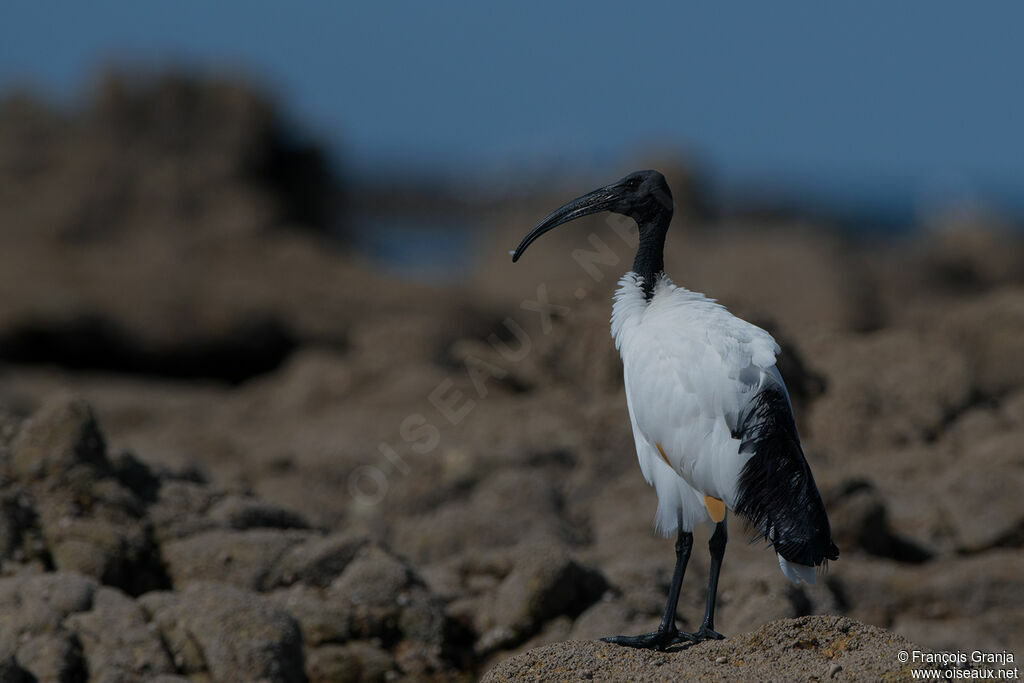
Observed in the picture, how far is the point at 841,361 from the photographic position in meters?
14.9

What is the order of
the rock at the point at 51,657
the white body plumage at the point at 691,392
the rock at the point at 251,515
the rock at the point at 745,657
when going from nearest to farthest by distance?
1. the rock at the point at 745,657
2. the white body plumage at the point at 691,392
3. the rock at the point at 51,657
4. the rock at the point at 251,515

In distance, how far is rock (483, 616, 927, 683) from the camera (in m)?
6.06

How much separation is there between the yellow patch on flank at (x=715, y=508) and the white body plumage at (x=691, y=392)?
0.03m

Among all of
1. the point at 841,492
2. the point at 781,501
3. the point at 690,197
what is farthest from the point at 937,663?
the point at 690,197

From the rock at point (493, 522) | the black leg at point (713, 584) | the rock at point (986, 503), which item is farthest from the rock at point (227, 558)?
the rock at point (986, 503)

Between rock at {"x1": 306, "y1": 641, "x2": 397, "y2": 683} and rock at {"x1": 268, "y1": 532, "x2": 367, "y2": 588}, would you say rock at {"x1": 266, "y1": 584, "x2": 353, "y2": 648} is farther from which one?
rock at {"x1": 268, "y1": 532, "x2": 367, "y2": 588}

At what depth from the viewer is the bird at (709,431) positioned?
6.93m

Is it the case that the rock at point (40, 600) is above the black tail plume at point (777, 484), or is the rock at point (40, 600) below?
below

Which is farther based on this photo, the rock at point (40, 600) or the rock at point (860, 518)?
the rock at point (860, 518)

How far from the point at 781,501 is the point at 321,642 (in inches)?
141

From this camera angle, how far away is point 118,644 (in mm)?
8094

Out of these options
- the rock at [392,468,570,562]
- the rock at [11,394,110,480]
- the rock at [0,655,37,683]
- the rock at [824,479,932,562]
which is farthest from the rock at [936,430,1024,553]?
the rock at [0,655,37,683]

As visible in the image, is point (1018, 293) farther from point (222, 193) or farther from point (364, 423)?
point (222, 193)

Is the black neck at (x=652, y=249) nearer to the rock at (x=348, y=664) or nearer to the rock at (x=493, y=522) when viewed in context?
the rock at (x=348, y=664)
